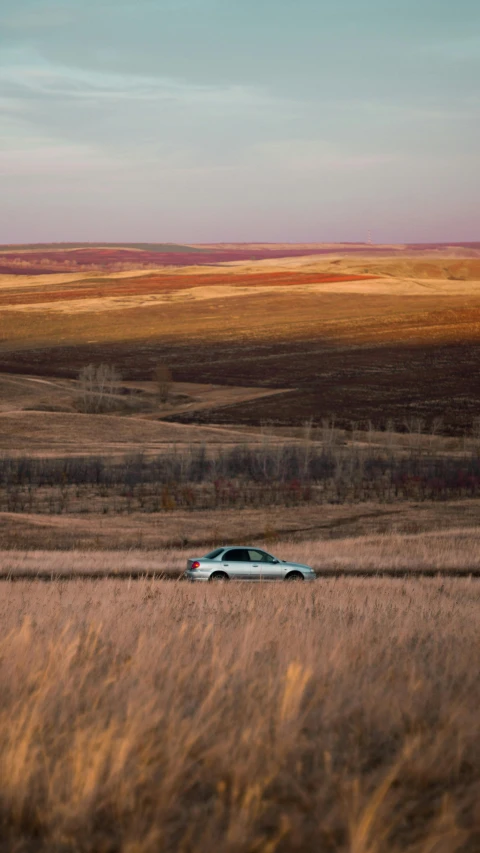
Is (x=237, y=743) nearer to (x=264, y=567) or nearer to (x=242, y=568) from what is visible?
(x=264, y=567)

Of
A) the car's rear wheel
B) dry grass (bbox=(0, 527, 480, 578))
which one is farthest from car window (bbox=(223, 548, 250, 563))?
dry grass (bbox=(0, 527, 480, 578))

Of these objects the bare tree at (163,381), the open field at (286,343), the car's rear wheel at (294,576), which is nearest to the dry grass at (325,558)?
the car's rear wheel at (294,576)

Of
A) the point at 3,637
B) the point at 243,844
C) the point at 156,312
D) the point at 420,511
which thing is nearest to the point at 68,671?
the point at 3,637

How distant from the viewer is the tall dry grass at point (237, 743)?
3.95m

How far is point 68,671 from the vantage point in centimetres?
589

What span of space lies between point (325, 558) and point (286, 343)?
102788 millimetres

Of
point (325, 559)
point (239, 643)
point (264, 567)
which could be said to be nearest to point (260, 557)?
point (264, 567)

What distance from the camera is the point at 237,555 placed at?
72.4 ft

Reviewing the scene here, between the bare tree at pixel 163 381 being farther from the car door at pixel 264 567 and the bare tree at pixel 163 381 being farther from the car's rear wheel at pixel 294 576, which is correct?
the car's rear wheel at pixel 294 576

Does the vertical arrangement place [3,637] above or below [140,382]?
above

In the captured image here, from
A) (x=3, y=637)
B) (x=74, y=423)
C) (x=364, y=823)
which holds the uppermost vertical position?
(x=364, y=823)

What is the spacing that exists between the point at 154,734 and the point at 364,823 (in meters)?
1.44

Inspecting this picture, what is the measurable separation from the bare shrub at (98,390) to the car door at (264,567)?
2688 inches

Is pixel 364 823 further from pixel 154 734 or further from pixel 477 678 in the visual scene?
pixel 477 678
